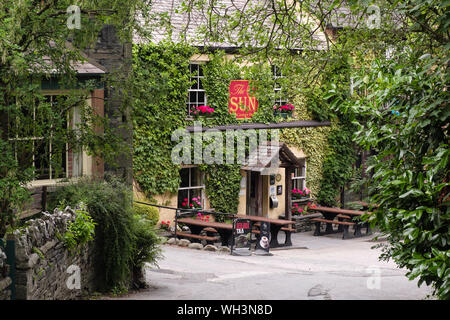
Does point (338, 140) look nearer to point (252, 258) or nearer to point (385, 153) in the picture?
point (252, 258)

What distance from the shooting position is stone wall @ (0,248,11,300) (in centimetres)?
657

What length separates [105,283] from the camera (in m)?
10.9

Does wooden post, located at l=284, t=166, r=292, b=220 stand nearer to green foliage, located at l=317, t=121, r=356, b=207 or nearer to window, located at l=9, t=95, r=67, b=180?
green foliage, located at l=317, t=121, r=356, b=207

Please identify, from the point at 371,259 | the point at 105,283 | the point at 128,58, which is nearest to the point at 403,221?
the point at 105,283

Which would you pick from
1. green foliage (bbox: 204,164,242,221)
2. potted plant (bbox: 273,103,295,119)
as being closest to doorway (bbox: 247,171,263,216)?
green foliage (bbox: 204,164,242,221)

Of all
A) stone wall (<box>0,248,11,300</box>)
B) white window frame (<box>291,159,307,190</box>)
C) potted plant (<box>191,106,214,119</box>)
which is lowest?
stone wall (<box>0,248,11,300</box>)

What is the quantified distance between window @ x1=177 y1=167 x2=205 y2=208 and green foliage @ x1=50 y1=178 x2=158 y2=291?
8.59 m

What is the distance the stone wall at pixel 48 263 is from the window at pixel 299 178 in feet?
46.2

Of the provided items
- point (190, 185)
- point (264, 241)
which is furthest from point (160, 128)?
point (264, 241)

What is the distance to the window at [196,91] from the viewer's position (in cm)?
1970

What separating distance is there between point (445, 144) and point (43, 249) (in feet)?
17.0

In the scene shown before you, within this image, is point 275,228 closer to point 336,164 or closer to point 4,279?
point 336,164

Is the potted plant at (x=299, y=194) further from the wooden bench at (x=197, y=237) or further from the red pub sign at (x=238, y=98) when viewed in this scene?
the wooden bench at (x=197, y=237)

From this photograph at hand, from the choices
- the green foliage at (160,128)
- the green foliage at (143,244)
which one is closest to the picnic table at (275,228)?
the green foliage at (160,128)
